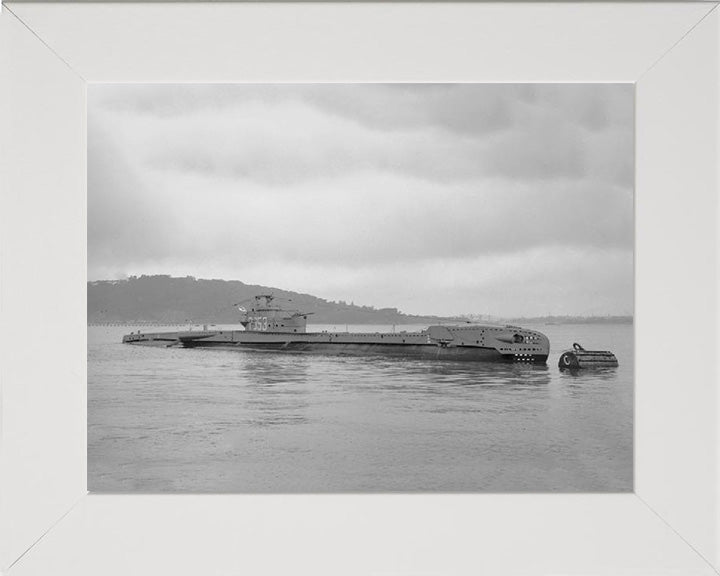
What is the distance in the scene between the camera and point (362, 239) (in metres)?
6.12

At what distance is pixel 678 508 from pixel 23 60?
284cm

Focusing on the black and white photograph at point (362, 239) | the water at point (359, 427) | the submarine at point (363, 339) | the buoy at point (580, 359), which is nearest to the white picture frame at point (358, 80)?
the water at point (359, 427)

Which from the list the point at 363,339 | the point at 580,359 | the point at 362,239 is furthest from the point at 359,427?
the point at 580,359

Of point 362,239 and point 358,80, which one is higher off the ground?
point 358,80

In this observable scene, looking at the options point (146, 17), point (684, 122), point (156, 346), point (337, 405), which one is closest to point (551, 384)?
point (337, 405)

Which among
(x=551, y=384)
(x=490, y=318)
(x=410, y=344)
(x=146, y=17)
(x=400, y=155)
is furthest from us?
(x=410, y=344)

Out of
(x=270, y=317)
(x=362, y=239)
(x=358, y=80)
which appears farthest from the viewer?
(x=270, y=317)

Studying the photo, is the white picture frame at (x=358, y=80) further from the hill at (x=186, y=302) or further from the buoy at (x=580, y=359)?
the buoy at (x=580, y=359)

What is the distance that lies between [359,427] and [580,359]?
12.3 feet

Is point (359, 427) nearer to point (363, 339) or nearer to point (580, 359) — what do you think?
point (363, 339)

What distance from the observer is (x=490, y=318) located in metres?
6.60

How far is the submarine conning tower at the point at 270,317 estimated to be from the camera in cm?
666

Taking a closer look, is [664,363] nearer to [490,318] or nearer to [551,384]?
[490,318]

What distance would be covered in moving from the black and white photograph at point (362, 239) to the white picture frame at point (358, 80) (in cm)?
279
